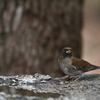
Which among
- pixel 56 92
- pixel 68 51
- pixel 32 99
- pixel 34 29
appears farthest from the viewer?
pixel 34 29

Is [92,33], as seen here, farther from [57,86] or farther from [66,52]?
[57,86]

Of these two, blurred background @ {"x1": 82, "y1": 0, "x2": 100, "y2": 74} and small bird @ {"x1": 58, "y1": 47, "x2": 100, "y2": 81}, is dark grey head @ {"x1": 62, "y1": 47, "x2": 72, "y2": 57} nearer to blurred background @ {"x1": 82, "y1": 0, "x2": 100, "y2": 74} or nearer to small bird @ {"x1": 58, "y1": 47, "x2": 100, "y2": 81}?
small bird @ {"x1": 58, "y1": 47, "x2": 100, "y2": 81}

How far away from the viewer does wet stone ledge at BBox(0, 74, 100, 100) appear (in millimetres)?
3699

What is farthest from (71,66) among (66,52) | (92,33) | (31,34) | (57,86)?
(92,33)

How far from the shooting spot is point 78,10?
28.1ft

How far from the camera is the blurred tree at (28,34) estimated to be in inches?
306

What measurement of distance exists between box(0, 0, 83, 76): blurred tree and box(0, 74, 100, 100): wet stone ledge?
9.71ft

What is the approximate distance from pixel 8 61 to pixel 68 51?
3092 mm

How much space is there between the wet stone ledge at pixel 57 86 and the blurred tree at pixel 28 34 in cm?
296

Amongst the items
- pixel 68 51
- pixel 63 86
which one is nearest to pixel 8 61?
pixel 68 51

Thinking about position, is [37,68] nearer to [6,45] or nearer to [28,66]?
[28,66]

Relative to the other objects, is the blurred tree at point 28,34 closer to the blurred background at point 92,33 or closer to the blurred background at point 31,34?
the blurred background at point 31,34

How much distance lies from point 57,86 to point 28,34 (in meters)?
3.51

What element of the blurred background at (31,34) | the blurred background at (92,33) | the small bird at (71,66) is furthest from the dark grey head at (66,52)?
the blurred background at (92,33)
